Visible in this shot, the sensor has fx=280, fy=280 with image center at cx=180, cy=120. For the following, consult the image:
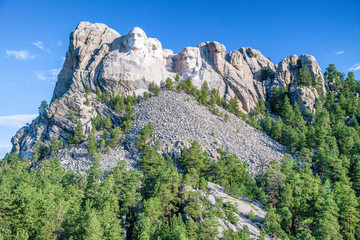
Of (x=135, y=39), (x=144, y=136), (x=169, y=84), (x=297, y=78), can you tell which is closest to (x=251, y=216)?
(x=144, y=136)

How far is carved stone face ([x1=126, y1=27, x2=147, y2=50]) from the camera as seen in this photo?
11250 cm

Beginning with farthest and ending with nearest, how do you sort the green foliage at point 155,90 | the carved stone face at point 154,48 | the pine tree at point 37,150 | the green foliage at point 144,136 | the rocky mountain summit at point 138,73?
the carved stone face at point 154,48, the green foliage at point 155,90, the rocky mountain summit at point 138,73, the pine tree at point 37,150, the green foliage at point 144,136

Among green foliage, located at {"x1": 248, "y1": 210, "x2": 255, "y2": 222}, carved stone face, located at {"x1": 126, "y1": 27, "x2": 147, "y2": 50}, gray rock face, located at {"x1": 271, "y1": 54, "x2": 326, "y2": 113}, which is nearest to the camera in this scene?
green foliage, located at {"x1": 248, "y1": 210, "x2": 255, "y2": 222}

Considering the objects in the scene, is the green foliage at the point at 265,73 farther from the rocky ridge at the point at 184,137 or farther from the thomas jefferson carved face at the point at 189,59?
the rocky ridge at the point at 184,137

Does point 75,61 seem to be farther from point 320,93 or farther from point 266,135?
point 320,93

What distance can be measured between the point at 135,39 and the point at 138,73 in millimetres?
15462

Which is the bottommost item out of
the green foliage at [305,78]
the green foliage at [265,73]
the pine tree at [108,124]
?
the pine tree at [108,124]

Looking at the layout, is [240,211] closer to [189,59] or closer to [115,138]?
[115,138]

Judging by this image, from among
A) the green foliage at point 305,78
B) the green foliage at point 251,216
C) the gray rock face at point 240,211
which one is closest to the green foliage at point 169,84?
the green foliage at point 305,78

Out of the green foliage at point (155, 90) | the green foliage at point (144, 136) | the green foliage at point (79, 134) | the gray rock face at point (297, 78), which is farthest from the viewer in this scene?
the gray rock face at point (297, 78)

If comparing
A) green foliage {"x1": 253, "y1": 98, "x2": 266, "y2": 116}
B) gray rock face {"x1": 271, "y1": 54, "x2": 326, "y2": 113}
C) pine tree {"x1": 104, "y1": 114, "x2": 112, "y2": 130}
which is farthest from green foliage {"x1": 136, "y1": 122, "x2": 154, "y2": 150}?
gray rock face {"x1": 271, "y1": 54, "x2": 326, "y2": 113}

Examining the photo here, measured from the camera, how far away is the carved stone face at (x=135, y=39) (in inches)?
4429

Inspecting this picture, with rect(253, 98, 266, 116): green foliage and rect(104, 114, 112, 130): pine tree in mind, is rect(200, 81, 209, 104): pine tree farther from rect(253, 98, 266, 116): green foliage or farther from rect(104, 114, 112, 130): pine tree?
rect(104, 114, 112, 130): pine tree

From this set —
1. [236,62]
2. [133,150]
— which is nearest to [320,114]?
[236,62]
